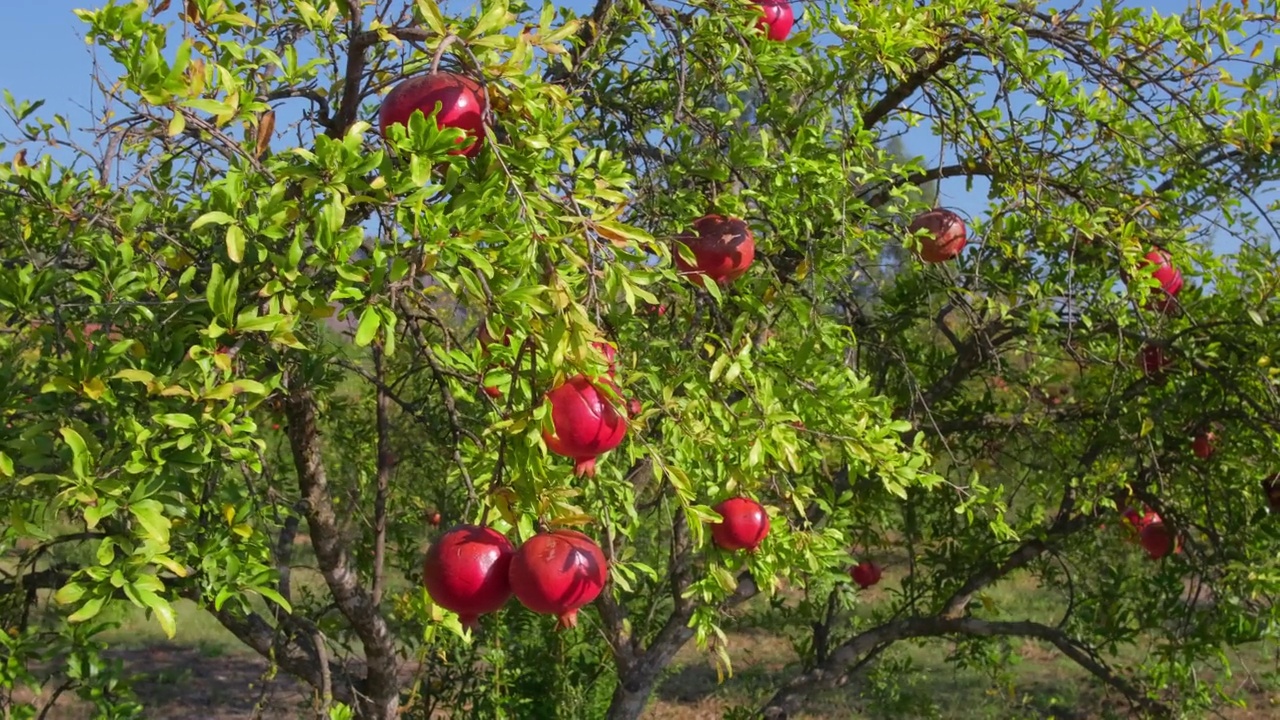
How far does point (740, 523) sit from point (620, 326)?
0.43m

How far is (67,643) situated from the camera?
2059mm

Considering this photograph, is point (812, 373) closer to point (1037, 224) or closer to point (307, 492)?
point (1037, 224)

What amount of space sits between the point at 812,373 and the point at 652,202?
1.53ft

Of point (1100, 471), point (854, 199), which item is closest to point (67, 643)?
point (854, 199)

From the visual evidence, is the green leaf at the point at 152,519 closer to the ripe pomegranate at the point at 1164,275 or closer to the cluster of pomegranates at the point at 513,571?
the cluster of pomegranates at the point at 513,571

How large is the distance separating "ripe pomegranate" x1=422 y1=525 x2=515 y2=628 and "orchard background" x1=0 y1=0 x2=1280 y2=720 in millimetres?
19

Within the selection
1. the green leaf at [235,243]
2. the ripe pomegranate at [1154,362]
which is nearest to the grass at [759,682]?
the ripe pomegranate at [1154,362]

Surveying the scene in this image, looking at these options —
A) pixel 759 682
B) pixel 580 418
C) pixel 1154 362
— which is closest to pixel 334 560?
pixel 580 418

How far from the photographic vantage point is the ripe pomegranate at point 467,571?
122 centimetres

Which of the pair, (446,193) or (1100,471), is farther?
(1100,471)

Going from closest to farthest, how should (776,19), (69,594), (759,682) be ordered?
(69,594)
(776,19)
(759,682)

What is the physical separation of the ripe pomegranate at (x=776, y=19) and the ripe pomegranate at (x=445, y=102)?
43.6 inches

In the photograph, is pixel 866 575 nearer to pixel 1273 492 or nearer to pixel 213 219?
pixel 1273 492

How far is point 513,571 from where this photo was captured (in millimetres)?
1218
